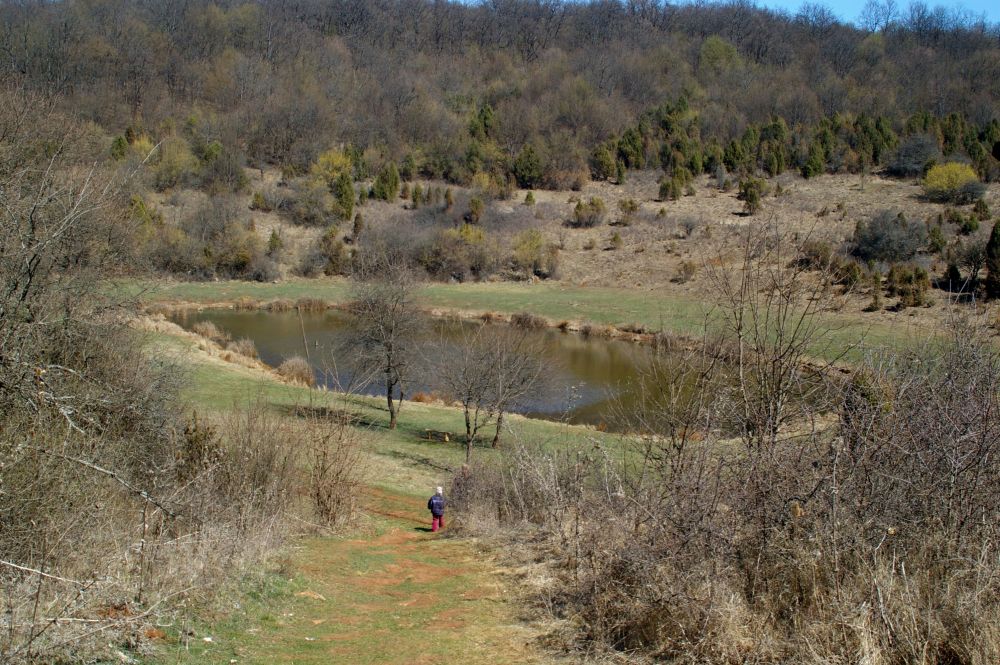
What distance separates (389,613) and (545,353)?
85.6 feet

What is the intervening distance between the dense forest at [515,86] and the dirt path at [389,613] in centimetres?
4534

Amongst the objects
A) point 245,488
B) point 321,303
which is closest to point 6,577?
point 245,488

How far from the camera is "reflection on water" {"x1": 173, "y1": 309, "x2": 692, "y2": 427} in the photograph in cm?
2775

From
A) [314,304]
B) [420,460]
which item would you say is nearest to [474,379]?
[420,460]

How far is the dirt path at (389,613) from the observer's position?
23.1ft

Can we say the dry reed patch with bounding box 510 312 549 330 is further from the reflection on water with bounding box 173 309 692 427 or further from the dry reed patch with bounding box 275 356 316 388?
the dry reed patch with bounding box 275 356 316 388

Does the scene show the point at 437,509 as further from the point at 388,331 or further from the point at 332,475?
the point at 388,331

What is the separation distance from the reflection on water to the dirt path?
34.4 ft

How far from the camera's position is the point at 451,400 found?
3206 cm

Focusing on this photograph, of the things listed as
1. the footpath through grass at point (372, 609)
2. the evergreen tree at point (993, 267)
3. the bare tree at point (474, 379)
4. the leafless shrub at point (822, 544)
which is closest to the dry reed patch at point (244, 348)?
the bare tree at point (474, 379)

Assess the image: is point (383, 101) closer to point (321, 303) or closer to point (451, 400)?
point (321, 303)

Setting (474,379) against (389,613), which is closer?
(389,613)

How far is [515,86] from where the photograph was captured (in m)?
107

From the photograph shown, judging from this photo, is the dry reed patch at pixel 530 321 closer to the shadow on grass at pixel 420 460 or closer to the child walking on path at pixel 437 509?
the shadow on grass at pixel 420 460
